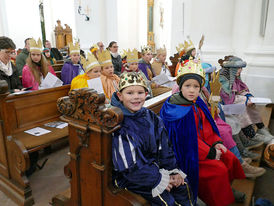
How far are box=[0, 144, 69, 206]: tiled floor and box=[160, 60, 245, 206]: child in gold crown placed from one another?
1597 mm

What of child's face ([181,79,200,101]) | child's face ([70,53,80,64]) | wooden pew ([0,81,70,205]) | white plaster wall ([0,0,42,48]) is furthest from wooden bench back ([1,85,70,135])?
white plaster wall ([0,0,42,48])

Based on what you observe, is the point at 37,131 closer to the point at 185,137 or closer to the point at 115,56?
the point at 185,137

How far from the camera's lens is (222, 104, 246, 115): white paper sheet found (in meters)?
2.90

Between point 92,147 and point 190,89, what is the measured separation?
1026 millimetres

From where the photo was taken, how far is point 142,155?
1.41m

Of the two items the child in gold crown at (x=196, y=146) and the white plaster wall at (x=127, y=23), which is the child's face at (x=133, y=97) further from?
the white plaster wall at (x=127, y=23)

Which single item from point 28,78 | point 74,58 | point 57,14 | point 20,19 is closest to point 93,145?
point 28,78

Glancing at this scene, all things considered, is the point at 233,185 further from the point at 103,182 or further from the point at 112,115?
the point at 112,115

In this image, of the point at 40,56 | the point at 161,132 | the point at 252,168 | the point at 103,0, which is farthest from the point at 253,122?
the point at 103,0

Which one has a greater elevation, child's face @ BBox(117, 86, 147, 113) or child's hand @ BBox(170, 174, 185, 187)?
child's face @ BBox(117, 86, 147, 113)

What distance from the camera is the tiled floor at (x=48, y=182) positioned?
2.47 metres

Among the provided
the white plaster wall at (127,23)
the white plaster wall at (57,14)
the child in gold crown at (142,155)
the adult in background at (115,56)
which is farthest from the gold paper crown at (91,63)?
the white plaster wall at (57,14)

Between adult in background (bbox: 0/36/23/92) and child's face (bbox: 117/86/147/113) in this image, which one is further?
adult in background (bbox: 0/36/23/92)

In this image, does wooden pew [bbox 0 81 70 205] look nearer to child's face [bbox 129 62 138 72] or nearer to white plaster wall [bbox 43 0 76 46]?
child's face [bbox 129 62 138 72]
